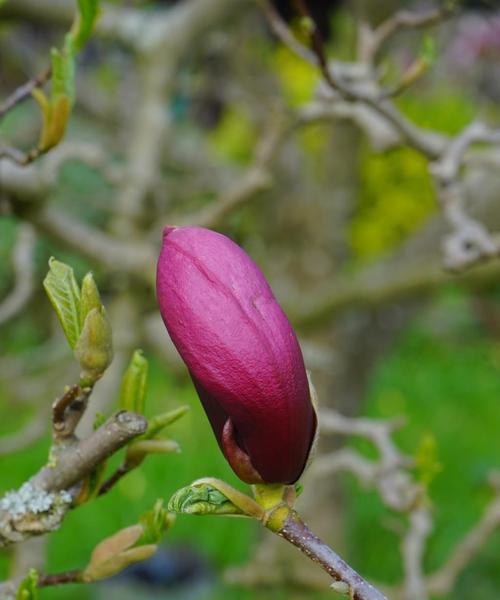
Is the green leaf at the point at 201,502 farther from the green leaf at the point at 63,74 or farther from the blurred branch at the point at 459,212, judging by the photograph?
the blurred branch at the point at 459,212

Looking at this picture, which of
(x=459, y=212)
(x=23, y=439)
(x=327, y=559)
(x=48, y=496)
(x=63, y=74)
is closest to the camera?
(x=327, y=559)

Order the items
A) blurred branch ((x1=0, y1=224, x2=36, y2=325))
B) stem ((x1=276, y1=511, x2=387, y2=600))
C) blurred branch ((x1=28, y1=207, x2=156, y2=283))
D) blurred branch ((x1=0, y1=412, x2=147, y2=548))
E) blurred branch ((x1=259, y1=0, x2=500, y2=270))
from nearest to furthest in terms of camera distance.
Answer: stem ((x1=276, y1=511, x2=387, y2=600)) < blurred branch ((x1=0, y1=412, x2=147, y2=548)) < blurred branch ((x1=259, y1=0, x2=500, y2=270)) < blurred branch ((x1=0, y1=224, x2=36, y2=325)) < blurred branch ((x1=28, y1=207, x2=156, y2=283))

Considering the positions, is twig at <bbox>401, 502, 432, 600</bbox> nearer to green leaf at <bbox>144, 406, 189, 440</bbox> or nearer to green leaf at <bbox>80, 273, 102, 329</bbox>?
green leaf at <bbox>144, 406, 189, 440</bbox>

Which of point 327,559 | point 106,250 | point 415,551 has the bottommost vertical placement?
point 415,551

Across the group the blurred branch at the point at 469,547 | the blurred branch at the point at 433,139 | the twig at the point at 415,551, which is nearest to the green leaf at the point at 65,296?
the blurred branch at the point at 433,139

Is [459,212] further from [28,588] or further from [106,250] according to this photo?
[28,588]

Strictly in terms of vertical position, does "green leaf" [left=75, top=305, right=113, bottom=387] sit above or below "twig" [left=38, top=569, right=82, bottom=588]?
above

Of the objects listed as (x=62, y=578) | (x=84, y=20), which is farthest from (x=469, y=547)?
(x=84, y=20)

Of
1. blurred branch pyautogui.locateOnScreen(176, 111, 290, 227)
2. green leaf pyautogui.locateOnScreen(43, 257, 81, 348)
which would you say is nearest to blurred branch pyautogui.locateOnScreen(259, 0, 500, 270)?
blurred branch pyautogui.locateOnScreen(176, 111, 290, 227)
